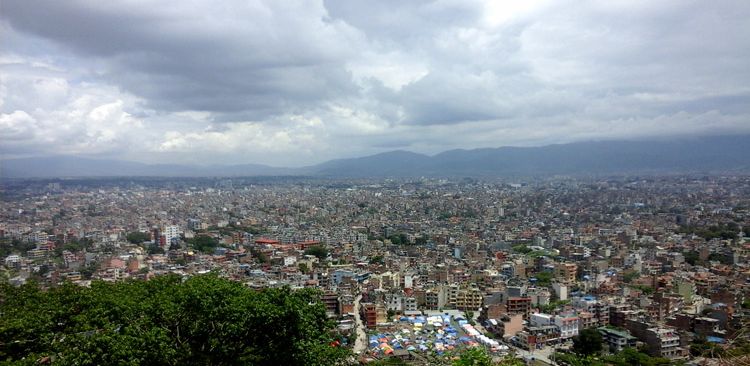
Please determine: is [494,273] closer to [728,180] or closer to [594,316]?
[594,316]

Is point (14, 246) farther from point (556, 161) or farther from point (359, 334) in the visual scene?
point (556, 161)

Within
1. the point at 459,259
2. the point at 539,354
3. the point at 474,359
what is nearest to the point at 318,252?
the point at 459,259

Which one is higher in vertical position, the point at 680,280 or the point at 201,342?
the point at 201,342

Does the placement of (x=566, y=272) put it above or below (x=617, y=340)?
above

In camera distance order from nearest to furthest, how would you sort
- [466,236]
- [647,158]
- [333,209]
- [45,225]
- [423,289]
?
[423,289] → [466,236] → [45,225] → [333,209] → [647,158]

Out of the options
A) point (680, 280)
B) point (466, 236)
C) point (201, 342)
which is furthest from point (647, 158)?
point (201, 342)
